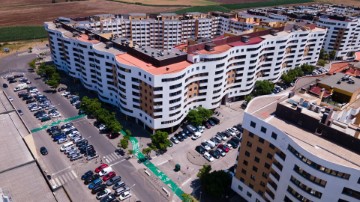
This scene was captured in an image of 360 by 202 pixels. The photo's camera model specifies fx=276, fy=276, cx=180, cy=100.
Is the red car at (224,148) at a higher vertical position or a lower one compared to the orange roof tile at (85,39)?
lower

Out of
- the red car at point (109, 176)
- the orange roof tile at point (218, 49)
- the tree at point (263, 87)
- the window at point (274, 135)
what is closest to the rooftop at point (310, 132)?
the window at point (274, 135)

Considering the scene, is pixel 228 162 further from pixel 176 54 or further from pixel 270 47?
pixel 270 47

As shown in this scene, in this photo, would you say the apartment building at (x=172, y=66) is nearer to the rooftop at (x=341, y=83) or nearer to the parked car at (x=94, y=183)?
the parked car at (x=94, y=183)

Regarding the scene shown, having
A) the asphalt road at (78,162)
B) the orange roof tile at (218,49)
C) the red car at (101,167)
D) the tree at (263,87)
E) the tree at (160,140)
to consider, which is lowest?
the asphalt road at (78,162)

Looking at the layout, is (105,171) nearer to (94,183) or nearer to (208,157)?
(94,183)

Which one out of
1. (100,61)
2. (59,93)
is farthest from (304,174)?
(59,93)

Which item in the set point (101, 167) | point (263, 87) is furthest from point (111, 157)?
point (263, 87)

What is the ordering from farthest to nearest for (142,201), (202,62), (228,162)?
(202,62) < (228,162) < (142,201)
